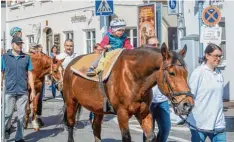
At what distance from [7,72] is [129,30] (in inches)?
773

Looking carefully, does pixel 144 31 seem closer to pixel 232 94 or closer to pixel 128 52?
pixel 232 94

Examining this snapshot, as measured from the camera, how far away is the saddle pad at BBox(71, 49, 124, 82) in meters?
8.30

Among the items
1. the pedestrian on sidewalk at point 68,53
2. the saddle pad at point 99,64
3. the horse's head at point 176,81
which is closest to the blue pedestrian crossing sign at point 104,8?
the pedestrian on sidewalk at point 68,53

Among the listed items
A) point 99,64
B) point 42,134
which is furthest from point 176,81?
point 42,134

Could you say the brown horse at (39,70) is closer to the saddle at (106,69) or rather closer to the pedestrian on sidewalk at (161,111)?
the saddle at (106,69)

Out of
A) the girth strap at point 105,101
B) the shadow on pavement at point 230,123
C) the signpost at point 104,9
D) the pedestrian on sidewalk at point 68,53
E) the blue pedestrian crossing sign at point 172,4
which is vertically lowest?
the shadow on pavement at point 230,123

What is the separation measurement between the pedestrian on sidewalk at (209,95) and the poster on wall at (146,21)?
17.8 metres

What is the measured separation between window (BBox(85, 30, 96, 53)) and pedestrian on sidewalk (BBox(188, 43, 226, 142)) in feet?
75.3

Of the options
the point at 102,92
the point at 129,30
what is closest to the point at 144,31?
Result: the point at 129,30

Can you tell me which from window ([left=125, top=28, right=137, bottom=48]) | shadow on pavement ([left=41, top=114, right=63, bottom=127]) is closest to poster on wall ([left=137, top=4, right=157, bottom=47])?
window ([left=125, top=28, right=137, bottom=48])

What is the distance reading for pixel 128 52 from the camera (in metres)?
8.12

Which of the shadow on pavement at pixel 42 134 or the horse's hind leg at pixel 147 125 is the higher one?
the horse's hind leg at pixel 147 125

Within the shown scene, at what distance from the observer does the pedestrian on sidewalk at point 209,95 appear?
722 centimetres

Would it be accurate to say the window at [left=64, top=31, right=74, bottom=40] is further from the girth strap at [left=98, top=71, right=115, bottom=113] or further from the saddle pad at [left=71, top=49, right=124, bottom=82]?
the girth strap at [left=98, top=71, right=115, bottom=113]
